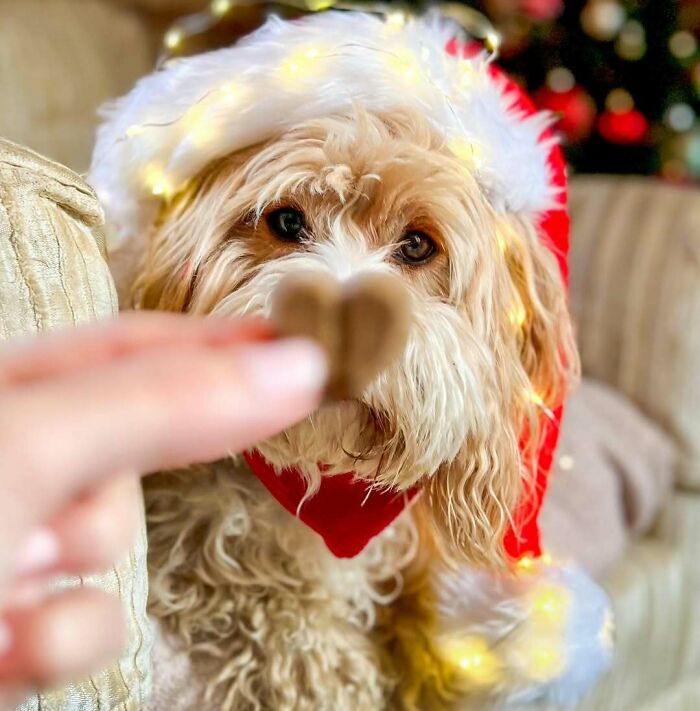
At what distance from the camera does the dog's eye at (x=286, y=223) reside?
730 mm

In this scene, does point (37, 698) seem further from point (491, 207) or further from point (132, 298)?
point (491, 207)

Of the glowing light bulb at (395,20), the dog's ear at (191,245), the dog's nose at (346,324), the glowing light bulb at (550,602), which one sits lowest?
the glowing light bulb at (550,602)

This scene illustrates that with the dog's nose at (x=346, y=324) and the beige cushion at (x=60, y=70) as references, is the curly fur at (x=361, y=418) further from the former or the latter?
the beige cushion at (x=60, y=70)

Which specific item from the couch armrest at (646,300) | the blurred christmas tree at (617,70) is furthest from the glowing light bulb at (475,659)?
the blurred christmas tree at (617,70)

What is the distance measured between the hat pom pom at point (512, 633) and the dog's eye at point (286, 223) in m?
0.40

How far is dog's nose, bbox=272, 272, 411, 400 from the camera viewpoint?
14.8 inches

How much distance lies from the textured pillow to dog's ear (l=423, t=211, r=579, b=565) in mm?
370

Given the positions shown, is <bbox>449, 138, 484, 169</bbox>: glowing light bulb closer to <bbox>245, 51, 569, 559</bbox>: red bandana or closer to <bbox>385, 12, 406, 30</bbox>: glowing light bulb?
<bbox>385, 12, 406, 30</bbox>: glowing light bulb

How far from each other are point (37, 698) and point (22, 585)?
314mm

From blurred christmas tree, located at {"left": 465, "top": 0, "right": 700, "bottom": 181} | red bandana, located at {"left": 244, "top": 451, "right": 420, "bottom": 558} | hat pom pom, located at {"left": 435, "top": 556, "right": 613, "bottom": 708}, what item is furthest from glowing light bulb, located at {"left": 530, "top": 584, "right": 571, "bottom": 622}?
blurred christmas tree, located at {"left": 465, "top": 0, "right": 700, "bottom": 181}

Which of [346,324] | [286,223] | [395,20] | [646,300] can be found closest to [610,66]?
[646,300]

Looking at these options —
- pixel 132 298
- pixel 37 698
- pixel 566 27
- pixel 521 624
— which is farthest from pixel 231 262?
pixel 566 27

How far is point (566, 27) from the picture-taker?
6.81 ft

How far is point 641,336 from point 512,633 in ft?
2.21
